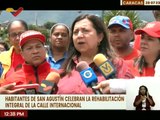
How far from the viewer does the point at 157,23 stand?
746 centimetres

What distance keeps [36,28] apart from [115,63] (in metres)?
1.12

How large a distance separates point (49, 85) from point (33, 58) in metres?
0.40

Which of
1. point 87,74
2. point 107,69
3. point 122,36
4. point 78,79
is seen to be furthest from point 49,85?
point 122,36

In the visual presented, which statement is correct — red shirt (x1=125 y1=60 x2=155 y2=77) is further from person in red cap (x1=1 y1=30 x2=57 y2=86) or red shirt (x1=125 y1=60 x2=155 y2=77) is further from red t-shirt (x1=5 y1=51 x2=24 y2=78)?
red t-shirt (x1=5 y1=51 x2=24 y2=78)

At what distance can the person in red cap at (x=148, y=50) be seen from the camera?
Result: 24.4ft

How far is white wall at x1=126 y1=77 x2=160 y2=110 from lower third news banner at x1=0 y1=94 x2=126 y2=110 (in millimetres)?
78

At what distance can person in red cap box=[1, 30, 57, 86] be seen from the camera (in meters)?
7.51

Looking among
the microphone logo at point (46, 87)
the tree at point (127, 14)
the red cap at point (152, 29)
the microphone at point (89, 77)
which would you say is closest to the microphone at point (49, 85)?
the microphone logo at point (46, 87)

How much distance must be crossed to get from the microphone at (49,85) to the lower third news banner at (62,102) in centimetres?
7

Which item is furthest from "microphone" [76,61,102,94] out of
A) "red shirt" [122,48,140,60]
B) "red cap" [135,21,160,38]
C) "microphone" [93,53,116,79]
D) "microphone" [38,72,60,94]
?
"red cap" [135,21,160,38]

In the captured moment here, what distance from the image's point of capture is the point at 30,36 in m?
A: 7.52

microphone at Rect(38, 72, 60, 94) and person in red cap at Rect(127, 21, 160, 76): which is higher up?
person in red cap at Rect(127, 21, 160, 76)

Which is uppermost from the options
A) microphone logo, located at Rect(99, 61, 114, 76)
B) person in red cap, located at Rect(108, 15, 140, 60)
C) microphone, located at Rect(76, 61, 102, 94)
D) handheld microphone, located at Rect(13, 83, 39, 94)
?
person in red cap, located at Rect(108, 15, 140, 60)

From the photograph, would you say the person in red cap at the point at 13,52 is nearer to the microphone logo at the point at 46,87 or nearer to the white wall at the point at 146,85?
the microphone logo at the point at 46,87
